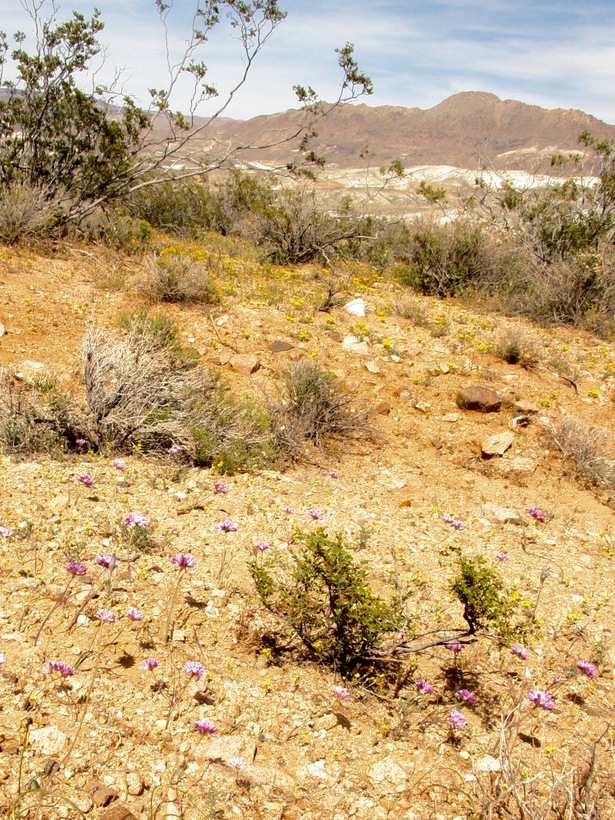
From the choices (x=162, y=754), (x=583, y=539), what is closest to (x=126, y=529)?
(x=162, y=754)

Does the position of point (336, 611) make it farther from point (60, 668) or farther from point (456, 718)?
point (60, 668)

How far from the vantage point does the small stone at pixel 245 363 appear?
19.9 feet

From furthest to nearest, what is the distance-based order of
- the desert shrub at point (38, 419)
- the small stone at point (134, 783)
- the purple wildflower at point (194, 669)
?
the desert shrub at point (38, 419) < the purple wildflower at point (194, 669) < the small stone at point (134, 783)

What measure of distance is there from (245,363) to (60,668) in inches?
168

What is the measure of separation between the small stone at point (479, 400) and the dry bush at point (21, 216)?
5527 millimetres

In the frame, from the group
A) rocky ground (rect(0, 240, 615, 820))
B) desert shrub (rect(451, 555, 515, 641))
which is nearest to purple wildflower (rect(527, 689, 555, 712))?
rocky ground (rect(0, 240, 615, 820))

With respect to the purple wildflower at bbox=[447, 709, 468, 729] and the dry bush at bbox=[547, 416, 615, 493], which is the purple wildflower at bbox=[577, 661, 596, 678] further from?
the dry bush at bbox=[547, 416, 615, 493]

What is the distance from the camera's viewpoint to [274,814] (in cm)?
190

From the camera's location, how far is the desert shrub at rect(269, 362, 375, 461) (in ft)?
17.2

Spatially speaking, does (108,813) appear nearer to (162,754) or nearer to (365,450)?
(162,754)

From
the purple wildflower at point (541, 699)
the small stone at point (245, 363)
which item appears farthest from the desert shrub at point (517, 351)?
the purple wildflower at point (541, 699)

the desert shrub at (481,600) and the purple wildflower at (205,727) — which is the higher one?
the desert shrub at (481,600)

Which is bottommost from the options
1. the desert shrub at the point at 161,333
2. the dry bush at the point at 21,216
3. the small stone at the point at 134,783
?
the small stone at the point at 134,783

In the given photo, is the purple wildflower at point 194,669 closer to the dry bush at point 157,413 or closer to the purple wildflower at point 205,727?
the purple wildflower at point 205,727
